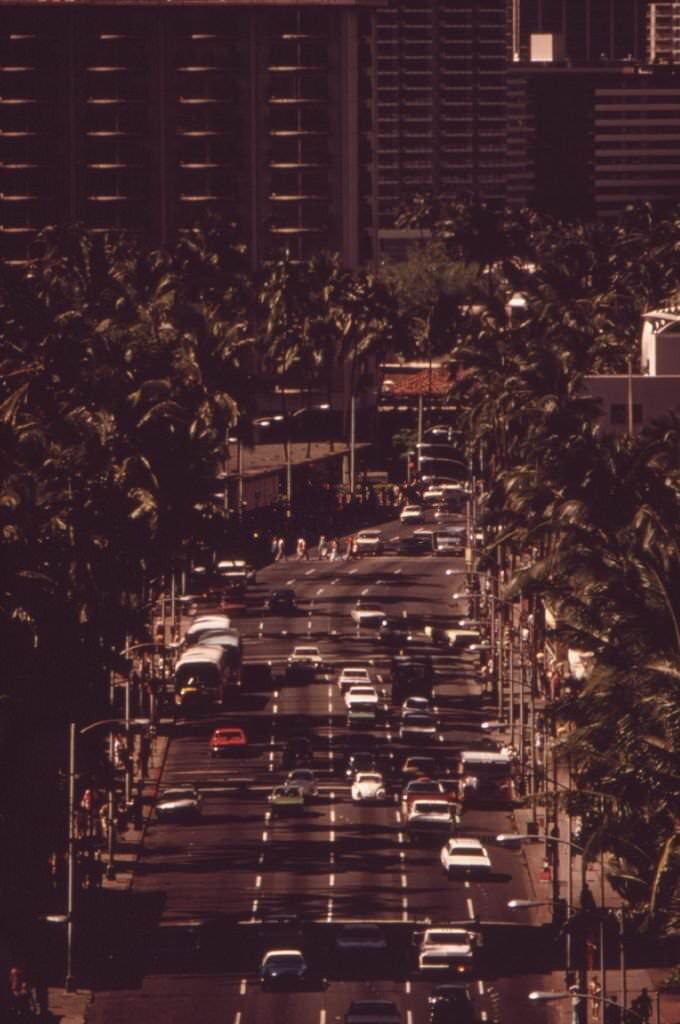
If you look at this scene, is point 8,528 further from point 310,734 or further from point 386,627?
point 386,627

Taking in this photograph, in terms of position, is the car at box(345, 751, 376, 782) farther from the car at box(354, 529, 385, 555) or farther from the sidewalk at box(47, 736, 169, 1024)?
the car at box(354, 529, 385, 555)

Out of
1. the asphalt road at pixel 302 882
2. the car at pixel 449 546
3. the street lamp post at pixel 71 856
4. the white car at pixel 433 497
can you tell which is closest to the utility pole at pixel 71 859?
the street lamp post at pixel 71 856

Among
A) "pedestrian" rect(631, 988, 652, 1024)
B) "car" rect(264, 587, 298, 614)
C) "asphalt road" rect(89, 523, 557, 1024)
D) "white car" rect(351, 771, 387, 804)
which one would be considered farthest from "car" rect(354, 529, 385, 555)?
"pedestrian" rect(631, 988, 652, 1024)

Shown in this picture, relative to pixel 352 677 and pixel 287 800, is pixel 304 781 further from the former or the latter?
pixel 352 677

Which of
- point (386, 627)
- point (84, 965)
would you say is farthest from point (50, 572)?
point (386, 627)

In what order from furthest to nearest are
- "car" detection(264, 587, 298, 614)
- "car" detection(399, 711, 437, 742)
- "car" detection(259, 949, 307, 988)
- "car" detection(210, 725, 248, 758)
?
1. "car" detection(264, 587, 298, 614)
2. "car" detection(399, 711, 437, 742)
3. "car" detection(210, 725, 248, 758)
4. "car" detection(259, 949, 307, 988)

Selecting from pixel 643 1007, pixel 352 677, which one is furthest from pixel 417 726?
pixel 643 1007
